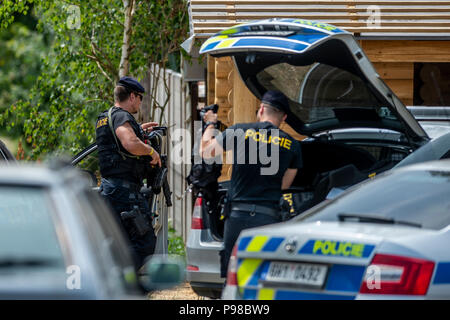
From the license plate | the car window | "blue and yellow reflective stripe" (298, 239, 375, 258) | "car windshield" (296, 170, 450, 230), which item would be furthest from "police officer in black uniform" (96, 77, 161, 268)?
Answer: the car window

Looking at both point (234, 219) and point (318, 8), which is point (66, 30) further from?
point (234, 219)

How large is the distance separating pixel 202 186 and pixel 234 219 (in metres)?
0.83

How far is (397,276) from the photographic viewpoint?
14.2 ft

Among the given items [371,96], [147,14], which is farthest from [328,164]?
[147,14]

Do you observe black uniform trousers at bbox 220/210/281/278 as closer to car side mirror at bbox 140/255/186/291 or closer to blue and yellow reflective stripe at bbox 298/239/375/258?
blue and yellow reflective stripe at bbox 298/239/375/258

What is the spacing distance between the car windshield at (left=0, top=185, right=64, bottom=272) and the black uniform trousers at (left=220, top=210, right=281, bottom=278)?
3.25 metres

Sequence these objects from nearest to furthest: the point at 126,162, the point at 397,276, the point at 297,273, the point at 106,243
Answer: the point at 106,243
the point at 397,276
the point at 297,273
the point at 126,162

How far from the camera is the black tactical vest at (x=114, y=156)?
786cm

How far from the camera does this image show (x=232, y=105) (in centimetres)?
1079

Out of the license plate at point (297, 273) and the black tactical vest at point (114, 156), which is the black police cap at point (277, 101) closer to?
the black tactical vest at point (114, 156)

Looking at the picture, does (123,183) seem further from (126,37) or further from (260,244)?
(126,37)

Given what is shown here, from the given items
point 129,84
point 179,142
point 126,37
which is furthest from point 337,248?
point 179,142

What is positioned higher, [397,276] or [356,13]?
[356,13]

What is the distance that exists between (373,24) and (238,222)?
182 inches
